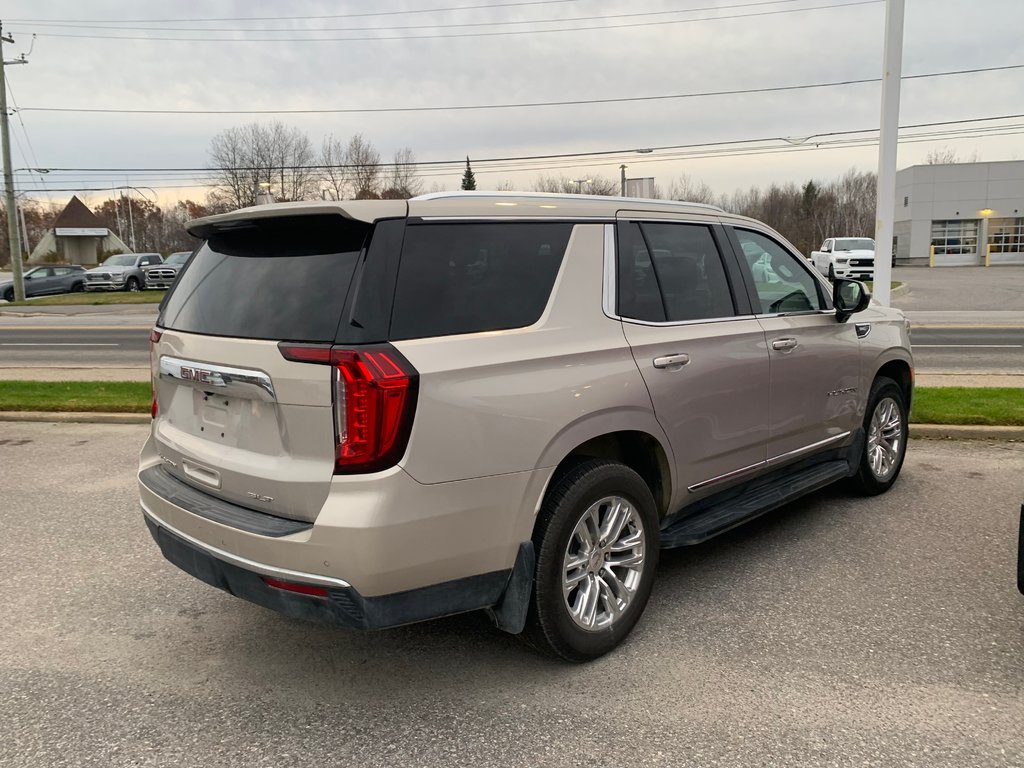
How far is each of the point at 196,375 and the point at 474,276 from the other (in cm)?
119

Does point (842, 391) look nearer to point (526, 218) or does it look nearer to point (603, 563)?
point (603, 563)

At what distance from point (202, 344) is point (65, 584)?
2033mm

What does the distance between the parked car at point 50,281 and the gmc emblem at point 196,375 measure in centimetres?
3826

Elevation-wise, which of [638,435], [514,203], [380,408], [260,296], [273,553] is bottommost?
[273,553]

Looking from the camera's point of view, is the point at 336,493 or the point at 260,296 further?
the point at 260,296

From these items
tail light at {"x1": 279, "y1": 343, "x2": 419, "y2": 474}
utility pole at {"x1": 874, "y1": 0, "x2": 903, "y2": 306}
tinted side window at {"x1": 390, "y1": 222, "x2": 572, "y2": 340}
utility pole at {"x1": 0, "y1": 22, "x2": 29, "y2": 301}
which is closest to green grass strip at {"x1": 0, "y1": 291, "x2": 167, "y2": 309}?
utility pole at {"x1": 0, "y1": 22, "x2": 29, "y2": 301}

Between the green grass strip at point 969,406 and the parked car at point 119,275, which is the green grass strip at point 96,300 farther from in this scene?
the green grass strip at point 969,406

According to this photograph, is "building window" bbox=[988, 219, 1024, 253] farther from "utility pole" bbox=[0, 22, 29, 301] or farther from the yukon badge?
the yukon badge

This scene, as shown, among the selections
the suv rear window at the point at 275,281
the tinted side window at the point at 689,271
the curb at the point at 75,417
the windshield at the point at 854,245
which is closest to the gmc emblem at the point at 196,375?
the suv rear window at the point at 275,281

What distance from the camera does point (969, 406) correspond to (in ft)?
25.4

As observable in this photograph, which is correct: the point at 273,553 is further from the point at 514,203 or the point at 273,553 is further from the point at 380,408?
the point at 514,203

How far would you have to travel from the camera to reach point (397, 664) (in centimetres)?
342

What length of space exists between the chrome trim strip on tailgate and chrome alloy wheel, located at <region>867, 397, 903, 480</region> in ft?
13.3

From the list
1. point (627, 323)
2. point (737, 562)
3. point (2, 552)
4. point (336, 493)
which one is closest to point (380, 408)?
point (336, 493)
